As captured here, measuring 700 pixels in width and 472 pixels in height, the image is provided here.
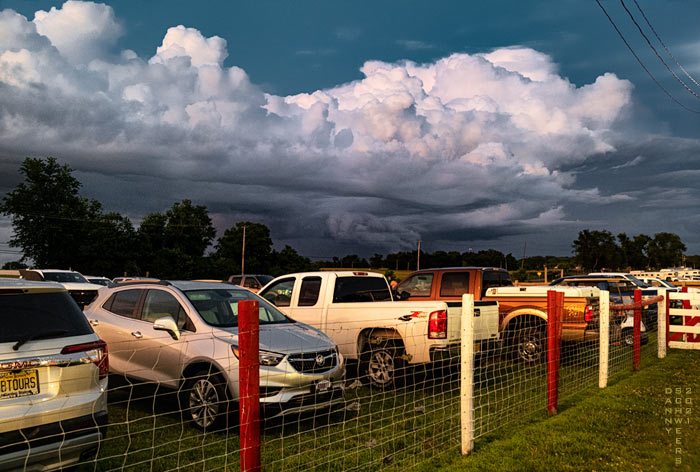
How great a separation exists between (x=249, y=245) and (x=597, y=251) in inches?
3424

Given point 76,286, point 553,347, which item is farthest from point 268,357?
point 76,286

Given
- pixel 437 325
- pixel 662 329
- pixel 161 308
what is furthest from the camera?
pixel 662 329

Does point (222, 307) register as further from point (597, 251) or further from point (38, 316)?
point (597, 251)

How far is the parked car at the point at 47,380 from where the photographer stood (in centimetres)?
395

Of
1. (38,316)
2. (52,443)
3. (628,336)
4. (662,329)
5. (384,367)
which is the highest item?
(38,316)

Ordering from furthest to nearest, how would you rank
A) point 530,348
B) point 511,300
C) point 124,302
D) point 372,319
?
point 511,300 → point 530,348 → point 372,319 → point 124,302

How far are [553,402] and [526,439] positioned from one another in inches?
52.9

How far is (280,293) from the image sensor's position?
10.2 meters

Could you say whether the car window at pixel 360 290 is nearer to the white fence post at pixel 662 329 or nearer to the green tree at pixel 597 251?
the white fence post at pixel 662 329

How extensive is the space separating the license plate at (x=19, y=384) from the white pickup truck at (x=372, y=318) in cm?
430

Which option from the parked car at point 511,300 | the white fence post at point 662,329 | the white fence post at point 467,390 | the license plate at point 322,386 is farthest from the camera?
the white fence post at point 662,329

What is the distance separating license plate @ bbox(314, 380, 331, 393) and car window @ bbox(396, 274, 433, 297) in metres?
6.48

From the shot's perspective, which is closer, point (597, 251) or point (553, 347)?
point (553, 347)

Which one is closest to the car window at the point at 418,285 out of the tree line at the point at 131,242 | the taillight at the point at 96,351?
the taillight at the point at 96,351
